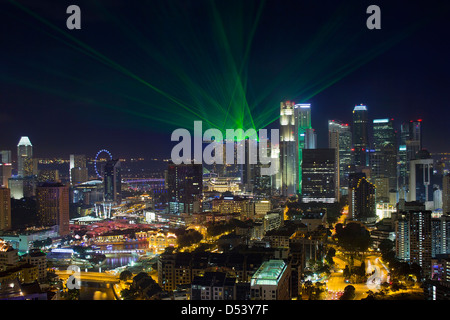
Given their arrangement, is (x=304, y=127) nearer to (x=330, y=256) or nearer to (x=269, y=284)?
(x=330, y=256)

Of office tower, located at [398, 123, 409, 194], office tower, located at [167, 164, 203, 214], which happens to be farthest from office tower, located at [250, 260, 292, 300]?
office tower, located at [398, 123, 409, 194]

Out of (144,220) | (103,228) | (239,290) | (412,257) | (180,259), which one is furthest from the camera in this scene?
(144,220)

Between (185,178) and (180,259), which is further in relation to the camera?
(185,178)

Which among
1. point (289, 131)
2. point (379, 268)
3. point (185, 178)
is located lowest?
point (379, 268)

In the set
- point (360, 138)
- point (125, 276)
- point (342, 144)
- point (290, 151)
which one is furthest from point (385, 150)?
point (125, 276)

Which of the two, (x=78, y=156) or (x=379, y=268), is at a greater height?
(x=78, y=156)

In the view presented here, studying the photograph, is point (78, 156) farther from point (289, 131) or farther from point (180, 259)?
point (180, 259)
